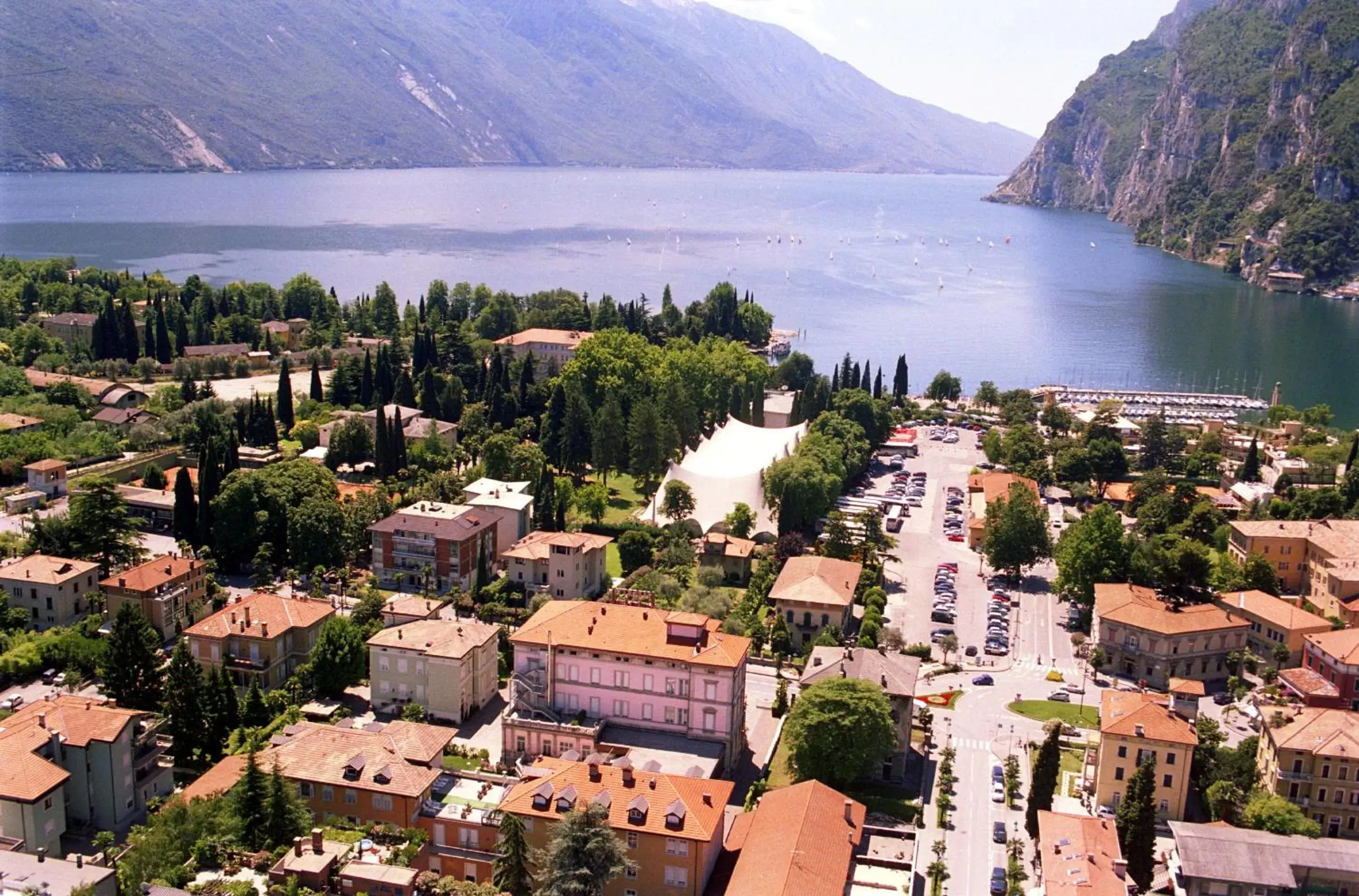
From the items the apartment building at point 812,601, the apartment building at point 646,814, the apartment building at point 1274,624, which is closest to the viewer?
the apartment building at point 646,814

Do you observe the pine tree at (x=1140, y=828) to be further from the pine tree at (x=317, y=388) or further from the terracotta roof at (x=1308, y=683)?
the pine tree at (x=317, y=388)

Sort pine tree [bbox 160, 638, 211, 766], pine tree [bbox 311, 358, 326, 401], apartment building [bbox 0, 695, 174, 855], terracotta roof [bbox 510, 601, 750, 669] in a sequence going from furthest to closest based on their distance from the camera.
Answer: pine tree [bbox 311, 358, 326, 401] → terracotta roof [bbox 510, 601, 750, 669] → pine tree [bbox 160, 638, 211, 766] → apartment building [bbox 0, 695, 174, 855]

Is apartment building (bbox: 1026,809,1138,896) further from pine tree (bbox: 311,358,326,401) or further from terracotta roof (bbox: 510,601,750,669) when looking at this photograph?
pine tree (bbox: 311,358,326,401)

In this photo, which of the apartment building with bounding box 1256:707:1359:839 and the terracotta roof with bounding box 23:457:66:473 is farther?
the terracotta roof with bounding box 23:457:66:473

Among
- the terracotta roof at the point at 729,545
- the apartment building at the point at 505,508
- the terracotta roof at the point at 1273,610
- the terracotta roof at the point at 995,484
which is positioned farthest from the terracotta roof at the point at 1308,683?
the apartment building at the point at 505,508

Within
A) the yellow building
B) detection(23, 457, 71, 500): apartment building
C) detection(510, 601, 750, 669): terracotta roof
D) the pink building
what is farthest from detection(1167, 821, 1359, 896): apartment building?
detection(23, 457, 71, 500): apartment building

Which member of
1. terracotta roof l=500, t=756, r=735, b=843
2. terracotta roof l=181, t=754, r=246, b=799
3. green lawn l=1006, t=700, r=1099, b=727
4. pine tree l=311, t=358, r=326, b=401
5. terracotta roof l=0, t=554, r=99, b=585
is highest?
pine tree l=311, t=358, r=326, b=401

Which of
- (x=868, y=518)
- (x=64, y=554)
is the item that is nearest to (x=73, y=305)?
(x=64, y=554)
